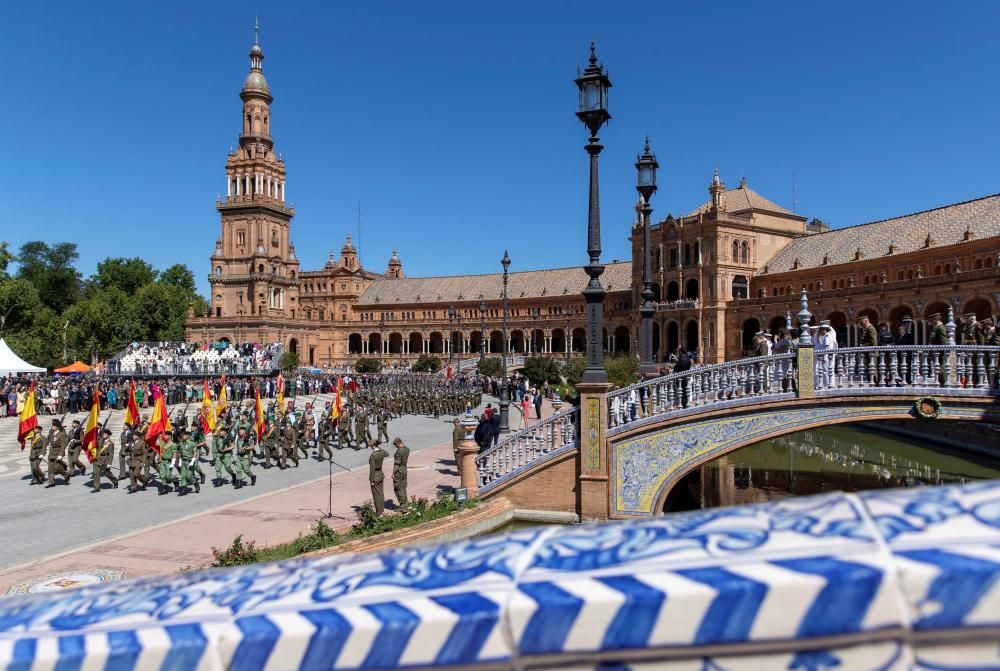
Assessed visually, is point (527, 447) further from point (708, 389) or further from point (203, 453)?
point (203, 453)

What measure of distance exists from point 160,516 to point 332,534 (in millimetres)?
5587

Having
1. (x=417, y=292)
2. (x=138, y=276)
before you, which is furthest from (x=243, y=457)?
(x=138, y=276)

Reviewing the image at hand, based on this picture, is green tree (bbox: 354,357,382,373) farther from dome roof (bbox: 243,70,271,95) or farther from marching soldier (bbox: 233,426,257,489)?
marching soldier (bbox: 233,426,257,489)

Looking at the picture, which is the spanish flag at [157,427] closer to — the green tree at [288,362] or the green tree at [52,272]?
the green tree at [288,362]

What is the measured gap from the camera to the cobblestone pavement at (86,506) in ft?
41.2

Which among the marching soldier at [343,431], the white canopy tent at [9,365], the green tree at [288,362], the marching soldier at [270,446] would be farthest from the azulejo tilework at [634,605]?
the green tree at [288,362]

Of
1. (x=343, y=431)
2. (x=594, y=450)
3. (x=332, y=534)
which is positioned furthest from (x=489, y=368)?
(x=332, y=534)

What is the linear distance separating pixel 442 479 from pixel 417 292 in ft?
271

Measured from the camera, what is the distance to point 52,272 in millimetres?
91625

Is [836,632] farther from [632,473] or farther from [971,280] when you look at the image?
[971,280]

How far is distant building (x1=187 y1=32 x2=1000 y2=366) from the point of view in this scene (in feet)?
158

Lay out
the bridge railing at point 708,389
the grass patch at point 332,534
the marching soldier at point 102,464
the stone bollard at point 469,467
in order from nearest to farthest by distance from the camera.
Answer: the grass patch at point 332,534, the bridge railing at point 708,389, the stone bollard at point 469,467, the marching soldier at point 102,464

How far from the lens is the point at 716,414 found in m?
12.5

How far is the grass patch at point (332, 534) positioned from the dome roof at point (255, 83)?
298 ft
